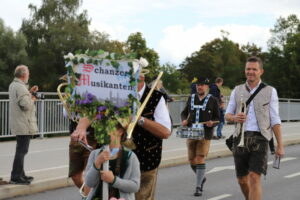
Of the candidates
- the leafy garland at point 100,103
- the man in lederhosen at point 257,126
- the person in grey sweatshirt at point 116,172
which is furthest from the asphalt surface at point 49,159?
the leafy garland at point 100,103

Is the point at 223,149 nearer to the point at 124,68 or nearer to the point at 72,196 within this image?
the point at 72,196

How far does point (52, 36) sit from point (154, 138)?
216 ft

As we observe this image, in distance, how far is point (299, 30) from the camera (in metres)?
78.9

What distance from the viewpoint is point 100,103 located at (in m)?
4.13

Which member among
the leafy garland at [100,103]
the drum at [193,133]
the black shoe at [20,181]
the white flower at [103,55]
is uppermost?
the white flower at [103,55]

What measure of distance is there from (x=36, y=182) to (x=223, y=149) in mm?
7076

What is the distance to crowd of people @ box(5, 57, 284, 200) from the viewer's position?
4281mm

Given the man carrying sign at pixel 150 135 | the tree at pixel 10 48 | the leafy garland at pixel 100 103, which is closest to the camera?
the leafy garland at pixel 100 103

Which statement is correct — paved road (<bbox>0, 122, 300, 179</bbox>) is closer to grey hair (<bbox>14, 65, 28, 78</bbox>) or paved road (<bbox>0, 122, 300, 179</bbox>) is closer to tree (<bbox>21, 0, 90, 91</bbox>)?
grey hair (<bbox>14, 65, 28, 78</bbox>)

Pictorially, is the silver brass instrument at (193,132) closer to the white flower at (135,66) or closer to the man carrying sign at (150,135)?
the man carrying sign at (150,135)

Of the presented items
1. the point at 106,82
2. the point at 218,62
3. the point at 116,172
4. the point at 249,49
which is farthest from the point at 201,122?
the point at 249,49

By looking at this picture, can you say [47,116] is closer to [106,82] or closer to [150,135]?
[150,135]

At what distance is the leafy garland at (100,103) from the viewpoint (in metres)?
4.11

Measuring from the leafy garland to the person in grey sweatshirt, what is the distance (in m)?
0.09
